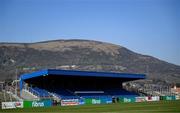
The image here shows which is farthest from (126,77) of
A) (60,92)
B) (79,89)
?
(60,92)

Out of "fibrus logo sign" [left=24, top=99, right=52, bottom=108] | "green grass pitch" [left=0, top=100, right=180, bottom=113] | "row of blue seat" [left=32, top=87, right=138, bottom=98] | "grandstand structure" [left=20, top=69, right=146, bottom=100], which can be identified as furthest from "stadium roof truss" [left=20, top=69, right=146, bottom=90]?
"green grass pitch" [left=0, top=100, right=180, bottom=113]

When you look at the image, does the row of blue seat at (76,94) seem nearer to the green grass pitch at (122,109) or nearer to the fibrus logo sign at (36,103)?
the fibrus logo sign at (36,103)

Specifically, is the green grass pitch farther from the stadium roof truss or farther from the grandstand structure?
the grandstand structure

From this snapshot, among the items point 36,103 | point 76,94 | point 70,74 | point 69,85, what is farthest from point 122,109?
point 69,85

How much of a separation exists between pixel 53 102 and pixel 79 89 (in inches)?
764

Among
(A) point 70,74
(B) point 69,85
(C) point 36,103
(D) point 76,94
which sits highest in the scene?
(A) point 70,74

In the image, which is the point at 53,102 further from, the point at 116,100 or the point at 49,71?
the point at 116,100

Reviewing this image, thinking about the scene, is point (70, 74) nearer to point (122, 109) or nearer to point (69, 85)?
point (69, 85)

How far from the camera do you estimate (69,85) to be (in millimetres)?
Result: 86125

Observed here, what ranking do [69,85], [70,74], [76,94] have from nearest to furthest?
1. [70,74]
2. [76,94]
3. [69,85]

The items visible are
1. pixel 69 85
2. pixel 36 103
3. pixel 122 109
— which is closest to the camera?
pixel 122 109

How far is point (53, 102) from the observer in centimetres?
6612

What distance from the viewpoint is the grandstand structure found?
77000 mm

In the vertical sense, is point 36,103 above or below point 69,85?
below
